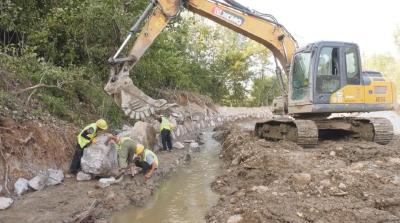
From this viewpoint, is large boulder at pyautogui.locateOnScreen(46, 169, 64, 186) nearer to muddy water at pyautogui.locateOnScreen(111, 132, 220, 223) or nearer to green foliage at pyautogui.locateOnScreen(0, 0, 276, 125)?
muddy water at pyautogui.locateOnScreen(111, 132, 220, 223)

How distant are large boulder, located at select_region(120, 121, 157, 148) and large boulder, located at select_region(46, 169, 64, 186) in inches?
112

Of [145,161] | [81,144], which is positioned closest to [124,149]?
[145,161]

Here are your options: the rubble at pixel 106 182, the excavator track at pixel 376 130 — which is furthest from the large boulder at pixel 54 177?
the excavator track at pixel 376 130

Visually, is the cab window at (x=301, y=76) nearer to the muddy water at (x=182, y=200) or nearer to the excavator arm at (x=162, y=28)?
the excavator arm at (x=162, y=28)

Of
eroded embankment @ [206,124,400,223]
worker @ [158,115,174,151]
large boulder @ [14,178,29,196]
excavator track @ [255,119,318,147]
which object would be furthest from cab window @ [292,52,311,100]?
large boulder @ [14,178,29,196]

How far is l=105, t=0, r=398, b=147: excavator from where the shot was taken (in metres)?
9.73

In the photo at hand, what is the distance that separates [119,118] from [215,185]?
16.2 feet

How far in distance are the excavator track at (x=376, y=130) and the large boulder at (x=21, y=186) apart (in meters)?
7.70

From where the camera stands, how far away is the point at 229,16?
10695mm

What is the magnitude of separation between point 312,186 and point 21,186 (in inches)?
188

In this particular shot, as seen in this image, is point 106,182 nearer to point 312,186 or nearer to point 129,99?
point 129,99

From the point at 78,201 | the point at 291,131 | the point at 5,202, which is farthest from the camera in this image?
the point at 291,131

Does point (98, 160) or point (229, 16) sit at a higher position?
point (229, 16)

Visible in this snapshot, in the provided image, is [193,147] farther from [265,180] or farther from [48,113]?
[265,180]
